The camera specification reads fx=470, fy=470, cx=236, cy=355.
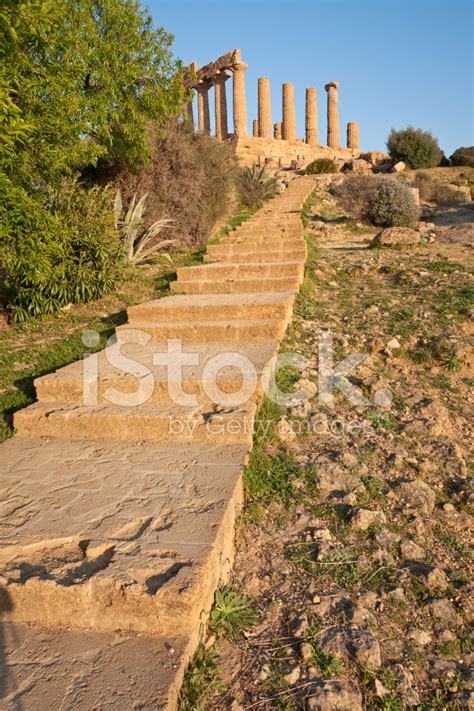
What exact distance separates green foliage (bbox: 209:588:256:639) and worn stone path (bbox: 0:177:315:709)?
48 millimetres

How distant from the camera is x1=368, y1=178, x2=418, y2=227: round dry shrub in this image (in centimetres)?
1082

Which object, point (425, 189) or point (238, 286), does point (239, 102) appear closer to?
point (425, 189)

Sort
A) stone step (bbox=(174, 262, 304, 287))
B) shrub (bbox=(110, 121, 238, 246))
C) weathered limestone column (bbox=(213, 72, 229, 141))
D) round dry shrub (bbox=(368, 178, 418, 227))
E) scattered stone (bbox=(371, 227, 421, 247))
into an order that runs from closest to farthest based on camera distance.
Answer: stone step (bbox=(174, 262, 304, 287)) → scattered stone (bbox=(371, 227, 421, 247)) → shrub (bbox=(110, 121, 238, 246)) → round dry shrub (bbox=(368, 178, 418, 227)) → weathered limestone column (bbox=(213, 72, 229, 141))

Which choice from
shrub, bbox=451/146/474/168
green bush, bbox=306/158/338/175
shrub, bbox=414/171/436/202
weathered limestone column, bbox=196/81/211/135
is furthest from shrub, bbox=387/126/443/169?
weathered limestone column, bbox=196/81/211/135

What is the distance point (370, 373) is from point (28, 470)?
8.56ft

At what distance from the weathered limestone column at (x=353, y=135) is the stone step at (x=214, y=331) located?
3351 centimetres

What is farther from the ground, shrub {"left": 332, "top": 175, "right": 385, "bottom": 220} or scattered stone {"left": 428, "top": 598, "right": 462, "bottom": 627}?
shrub {"left": 332, "top": 175, "right": 385, "bottom": 220}

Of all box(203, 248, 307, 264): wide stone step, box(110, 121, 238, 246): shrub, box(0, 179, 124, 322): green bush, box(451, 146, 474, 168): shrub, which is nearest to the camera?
box(0, 179, 124, 322): green bush

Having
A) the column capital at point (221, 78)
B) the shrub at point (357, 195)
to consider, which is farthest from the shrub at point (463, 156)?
the column capital at point (221, 78)

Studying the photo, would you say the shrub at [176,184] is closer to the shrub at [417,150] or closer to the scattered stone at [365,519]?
the scattered stone at [365,519]

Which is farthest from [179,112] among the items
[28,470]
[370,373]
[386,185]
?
[28,470]

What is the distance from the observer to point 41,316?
582 centimetres

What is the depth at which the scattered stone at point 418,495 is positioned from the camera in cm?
242

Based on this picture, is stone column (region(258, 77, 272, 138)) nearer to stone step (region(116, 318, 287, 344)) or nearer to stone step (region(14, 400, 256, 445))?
stone step (region(116, 318, 287, 344))
